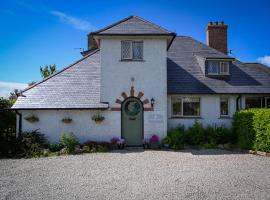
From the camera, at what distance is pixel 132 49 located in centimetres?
1430

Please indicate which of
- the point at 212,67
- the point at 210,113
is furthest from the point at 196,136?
the point at 212,67

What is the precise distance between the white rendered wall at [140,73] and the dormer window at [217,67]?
4198mm

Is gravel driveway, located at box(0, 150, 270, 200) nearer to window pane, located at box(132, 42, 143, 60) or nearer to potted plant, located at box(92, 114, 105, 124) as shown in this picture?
potted plant, located at box(92, 114, 105, 124)

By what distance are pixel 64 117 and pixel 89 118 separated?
51.8 inches

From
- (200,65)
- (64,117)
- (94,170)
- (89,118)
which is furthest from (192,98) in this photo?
(94,170)

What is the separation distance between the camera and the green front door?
14.3 metres

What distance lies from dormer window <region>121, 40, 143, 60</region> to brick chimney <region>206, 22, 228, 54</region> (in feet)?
25.4

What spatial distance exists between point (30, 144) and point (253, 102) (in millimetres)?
13091

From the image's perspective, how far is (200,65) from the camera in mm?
17500

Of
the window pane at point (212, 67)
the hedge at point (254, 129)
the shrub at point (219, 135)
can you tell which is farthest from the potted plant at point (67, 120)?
the window pane at point (212, 67)

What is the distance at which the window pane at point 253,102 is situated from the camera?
16.5 m

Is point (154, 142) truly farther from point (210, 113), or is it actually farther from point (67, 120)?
point (67, 120)

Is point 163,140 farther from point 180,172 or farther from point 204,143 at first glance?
point 180,172

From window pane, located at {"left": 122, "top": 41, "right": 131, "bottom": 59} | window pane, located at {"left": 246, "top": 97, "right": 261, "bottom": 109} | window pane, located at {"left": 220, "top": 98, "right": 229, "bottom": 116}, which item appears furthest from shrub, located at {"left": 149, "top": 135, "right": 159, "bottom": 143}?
window pane, located at {"left": 246, "top": 97, "right": 261, "bottom": 109}
